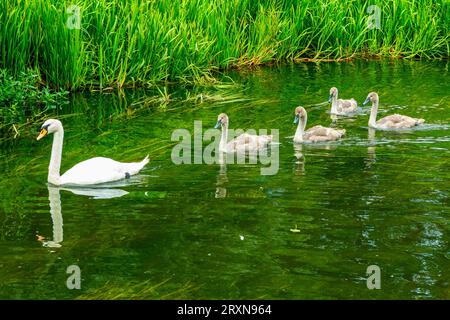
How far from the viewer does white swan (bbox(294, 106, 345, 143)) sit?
46.0 feet

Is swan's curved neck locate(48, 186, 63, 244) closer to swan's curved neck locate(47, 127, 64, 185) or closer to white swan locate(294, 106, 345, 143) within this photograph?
swan's curved neck locate(47, 127, 64, 185)

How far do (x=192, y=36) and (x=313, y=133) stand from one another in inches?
183

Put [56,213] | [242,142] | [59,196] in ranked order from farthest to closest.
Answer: [242,142], [59,196], [56,213]

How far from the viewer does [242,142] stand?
44.7 ft

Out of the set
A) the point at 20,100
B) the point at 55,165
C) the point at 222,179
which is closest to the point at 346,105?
the point at 222,179

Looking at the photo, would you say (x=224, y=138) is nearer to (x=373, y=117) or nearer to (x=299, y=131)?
(x=299, y=131)

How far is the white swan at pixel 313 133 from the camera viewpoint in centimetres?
1401

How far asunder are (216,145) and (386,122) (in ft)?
8.87

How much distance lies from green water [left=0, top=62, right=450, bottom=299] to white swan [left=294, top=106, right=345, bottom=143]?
167 millimetres

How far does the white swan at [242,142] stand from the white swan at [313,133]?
0.50 metres

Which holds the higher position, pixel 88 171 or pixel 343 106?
pixel 88 171

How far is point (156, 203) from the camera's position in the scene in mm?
10734
